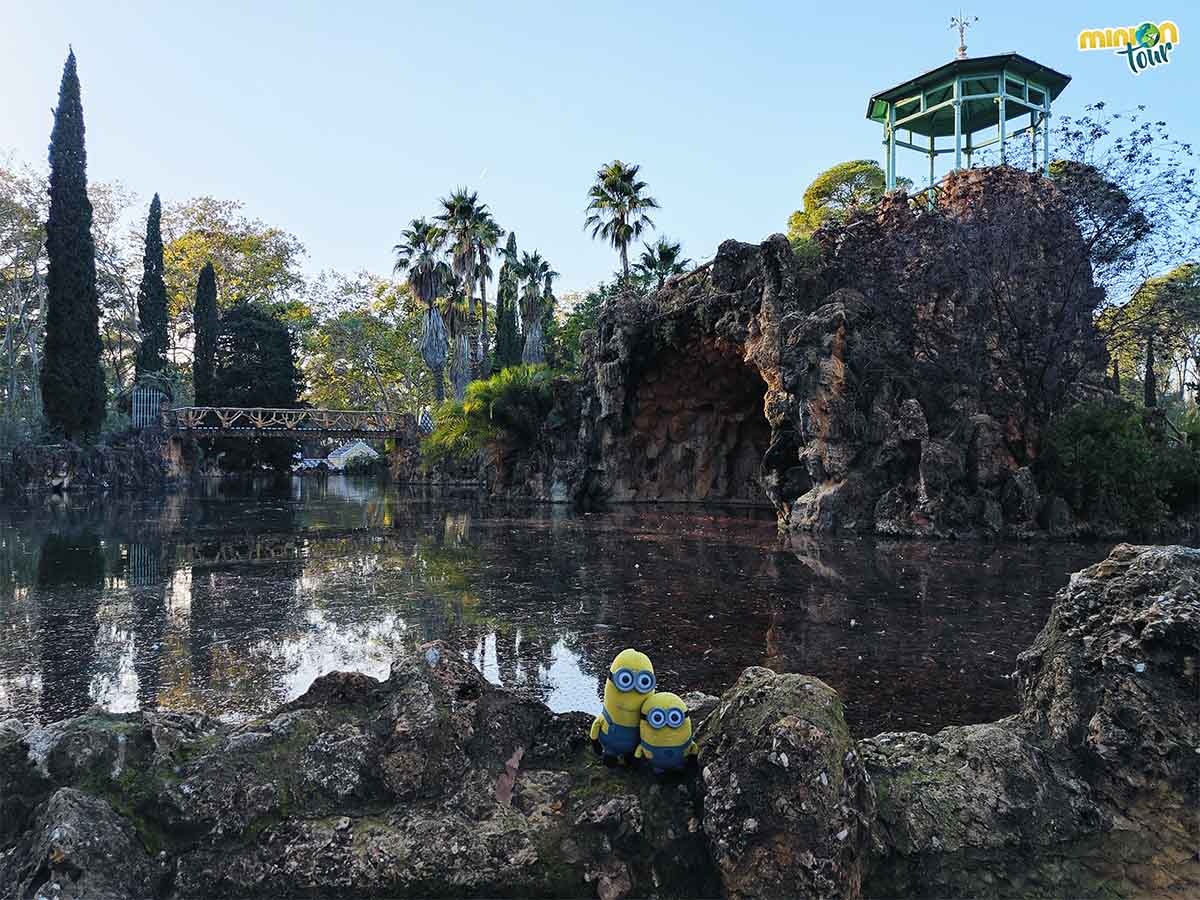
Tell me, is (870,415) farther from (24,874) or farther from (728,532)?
(24,874)

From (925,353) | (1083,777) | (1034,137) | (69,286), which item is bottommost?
(1083,777)

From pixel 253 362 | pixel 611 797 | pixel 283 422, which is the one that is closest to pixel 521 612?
pixel 611 797

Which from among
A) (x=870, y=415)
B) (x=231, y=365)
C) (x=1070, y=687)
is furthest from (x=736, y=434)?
(x=231, y=365)

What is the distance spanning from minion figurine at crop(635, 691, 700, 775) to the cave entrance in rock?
946 inches

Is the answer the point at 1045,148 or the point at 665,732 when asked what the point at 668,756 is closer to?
the point at 665,732

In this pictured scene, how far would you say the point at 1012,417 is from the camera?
56.2 ft

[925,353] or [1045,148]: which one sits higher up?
[1045,148]

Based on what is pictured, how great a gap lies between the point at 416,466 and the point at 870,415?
3177 centimetres

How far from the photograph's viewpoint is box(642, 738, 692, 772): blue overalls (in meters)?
2.67

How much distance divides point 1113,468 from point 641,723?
54.5 ft

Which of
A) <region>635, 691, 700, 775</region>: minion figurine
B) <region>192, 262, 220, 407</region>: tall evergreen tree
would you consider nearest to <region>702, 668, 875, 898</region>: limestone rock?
<region>635, 691, 700, 775</region>: minion figurine

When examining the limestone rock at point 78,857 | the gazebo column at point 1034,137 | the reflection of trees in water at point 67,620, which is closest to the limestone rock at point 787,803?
the limestone rock at point 78,857

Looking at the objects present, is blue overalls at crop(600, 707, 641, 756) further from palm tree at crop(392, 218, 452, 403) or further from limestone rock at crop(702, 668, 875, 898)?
palm tree at crop(392, 218, 452, 403)

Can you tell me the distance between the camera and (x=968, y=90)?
2353 centimetres
